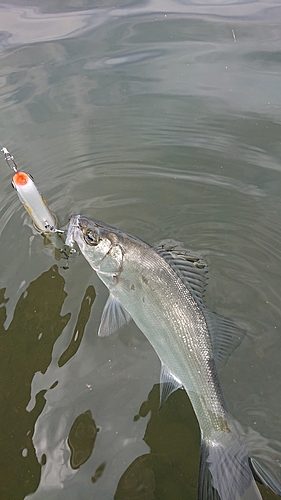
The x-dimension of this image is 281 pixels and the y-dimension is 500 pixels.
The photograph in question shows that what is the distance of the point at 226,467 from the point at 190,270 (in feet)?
3.95

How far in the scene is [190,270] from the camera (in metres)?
2.67

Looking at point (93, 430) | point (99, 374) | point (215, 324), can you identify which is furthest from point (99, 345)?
point (215, 324)

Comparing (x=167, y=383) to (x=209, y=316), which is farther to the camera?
(x=167, y=383)

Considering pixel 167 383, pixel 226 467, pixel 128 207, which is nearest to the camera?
pixel 226 467

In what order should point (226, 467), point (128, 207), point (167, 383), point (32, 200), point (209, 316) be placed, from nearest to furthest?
point (226, 467) → point (209, 316) → point (167, 383) → point (32, 200) → point (128, 207)

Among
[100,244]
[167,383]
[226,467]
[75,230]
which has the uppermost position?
[75,230]

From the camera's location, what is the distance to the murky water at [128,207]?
2822mm

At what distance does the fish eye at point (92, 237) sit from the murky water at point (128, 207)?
722mm

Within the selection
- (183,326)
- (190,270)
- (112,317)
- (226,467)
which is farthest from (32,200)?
(226,467)

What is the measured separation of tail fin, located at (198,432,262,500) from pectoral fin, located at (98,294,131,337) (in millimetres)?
974

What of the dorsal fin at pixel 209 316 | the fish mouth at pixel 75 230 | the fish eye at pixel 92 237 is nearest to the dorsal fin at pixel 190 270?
the dorsal fin at pixel 209 316

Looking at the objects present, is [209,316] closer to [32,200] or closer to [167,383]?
[167,383]

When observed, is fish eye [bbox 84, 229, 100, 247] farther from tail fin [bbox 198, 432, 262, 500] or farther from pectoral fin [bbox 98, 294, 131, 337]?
tail fin [bbox 198, 432, 262, 500]

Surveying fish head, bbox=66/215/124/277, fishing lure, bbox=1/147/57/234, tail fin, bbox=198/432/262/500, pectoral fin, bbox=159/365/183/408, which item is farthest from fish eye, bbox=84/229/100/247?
tail fin, bbox=198/432/262/500
